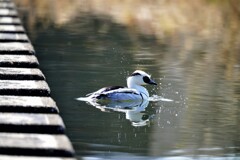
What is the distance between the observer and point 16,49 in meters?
9.87

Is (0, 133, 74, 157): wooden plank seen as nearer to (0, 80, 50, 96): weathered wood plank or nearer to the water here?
the water

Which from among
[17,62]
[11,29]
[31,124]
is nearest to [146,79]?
[17,62]

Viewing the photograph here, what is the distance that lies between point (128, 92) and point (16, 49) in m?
1.49

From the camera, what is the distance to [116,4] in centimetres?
2369

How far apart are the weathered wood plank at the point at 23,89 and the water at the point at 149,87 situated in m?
0.43

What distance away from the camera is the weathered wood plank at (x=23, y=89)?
6750 millimetres

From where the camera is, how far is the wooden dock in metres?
4.81

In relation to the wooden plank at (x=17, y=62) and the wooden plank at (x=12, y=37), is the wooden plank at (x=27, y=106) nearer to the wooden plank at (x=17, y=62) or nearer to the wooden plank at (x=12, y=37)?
the wooden plank at (x=17, y=62)

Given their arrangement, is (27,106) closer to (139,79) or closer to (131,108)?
(131,108)

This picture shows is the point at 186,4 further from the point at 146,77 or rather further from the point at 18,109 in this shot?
the point at 18,109

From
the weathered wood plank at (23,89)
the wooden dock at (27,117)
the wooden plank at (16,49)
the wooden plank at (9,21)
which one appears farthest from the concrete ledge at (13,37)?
the weathered wood plank at (23,89)

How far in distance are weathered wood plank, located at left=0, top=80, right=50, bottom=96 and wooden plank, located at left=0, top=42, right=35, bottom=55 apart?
2494mm

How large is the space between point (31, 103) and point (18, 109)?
0.17 metres

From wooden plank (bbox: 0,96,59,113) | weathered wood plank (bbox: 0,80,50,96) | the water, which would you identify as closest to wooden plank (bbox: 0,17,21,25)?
the water
